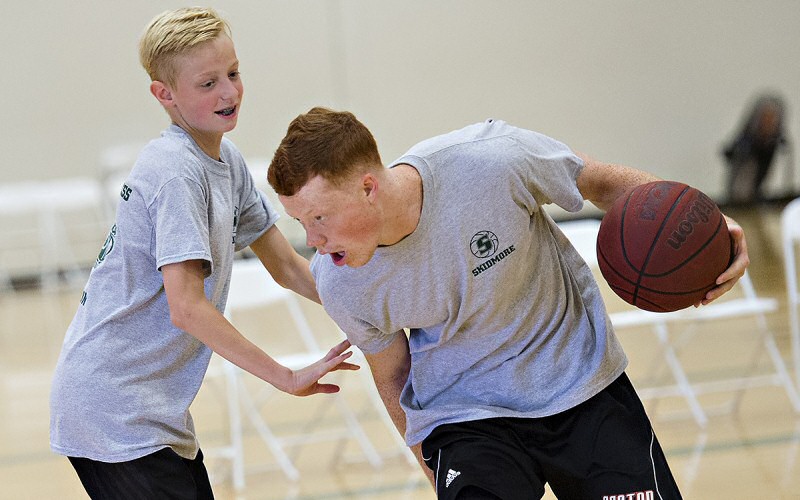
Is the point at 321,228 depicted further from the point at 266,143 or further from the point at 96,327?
the point at 266,143

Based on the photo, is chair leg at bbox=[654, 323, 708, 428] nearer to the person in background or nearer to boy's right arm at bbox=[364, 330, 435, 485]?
boy's right arm at bbox=[364, 330, 435, 485]

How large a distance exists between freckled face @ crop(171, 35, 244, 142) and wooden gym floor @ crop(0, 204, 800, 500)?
250 cm

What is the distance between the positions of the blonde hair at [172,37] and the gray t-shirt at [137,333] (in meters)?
0.16

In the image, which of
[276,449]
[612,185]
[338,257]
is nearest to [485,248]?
[338,257]

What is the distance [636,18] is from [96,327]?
10.2 meters

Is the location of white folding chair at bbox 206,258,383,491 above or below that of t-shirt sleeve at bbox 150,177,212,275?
below

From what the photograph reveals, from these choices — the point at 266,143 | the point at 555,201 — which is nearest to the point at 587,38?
the point at 266,143

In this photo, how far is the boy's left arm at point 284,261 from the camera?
2.98 m

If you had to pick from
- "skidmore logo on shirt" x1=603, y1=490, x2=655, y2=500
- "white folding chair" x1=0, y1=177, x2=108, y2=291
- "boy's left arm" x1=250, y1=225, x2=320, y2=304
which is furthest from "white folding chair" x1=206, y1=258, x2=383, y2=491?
"white folding chair" x1=0, y1=177, x2=108, y2=291

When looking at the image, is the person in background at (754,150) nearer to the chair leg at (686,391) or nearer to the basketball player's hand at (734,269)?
the chair leg at (686,391)

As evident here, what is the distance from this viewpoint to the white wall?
1097cm

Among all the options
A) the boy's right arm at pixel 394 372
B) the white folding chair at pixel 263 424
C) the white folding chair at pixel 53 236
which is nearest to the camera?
the boy's right arm at pixel 394 372

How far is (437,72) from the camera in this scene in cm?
1151

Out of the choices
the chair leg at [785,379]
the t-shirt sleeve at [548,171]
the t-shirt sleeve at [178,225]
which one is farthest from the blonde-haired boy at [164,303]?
the chair leg at [785,379]
